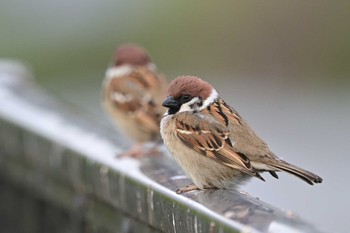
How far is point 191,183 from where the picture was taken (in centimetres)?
544

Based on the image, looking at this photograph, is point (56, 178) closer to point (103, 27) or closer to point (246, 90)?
point (246, 90)

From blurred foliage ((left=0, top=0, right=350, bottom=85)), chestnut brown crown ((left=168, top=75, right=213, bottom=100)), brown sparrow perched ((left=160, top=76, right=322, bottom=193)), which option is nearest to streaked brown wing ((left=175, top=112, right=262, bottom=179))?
brown sparrow perched ((left=160, top=76, right=322, bottom=193))

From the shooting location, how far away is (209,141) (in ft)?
18.3

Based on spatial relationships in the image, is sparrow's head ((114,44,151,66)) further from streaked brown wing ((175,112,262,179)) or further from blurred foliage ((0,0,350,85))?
blurred foliage ((0,0,350,85))

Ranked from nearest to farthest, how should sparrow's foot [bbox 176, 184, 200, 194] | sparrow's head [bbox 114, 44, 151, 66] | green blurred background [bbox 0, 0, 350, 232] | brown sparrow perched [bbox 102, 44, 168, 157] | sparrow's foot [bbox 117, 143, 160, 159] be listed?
sparrow's foot [bbox 176, 184, 200, 194], sparrow's foot [bbox 117, 143, 160, 159], brown sparrow perched [bbox 102, 44, 168, 157], sparrow's head [bbox 114, 44, 151, 66], green blurred background [bbox 0, 0, 350, 232]

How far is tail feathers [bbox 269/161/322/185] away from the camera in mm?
5047

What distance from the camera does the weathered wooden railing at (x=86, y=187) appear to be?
4.55 meters

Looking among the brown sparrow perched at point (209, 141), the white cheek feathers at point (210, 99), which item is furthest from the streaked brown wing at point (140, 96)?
the white cheek feathers at point (210, 99)

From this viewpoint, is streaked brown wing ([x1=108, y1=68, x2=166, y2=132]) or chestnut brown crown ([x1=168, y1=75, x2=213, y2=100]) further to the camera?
streaked brown wing ([x1=108, y1=68, x2=166, y2=132])

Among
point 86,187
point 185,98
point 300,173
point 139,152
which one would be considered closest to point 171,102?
point 185,98

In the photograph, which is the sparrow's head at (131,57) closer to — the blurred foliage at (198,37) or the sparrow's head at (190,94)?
the sparrow's head at (190,94)

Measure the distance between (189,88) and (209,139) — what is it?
30 centimetres

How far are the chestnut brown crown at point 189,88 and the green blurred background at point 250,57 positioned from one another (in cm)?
302

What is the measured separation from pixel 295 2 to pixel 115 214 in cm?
877
